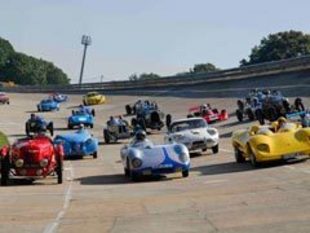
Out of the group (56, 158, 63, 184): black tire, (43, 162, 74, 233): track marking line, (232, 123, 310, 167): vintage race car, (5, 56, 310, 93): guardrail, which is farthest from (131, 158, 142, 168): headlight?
(5, 56, 310, 93): guardrail

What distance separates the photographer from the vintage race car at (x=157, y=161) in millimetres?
21641

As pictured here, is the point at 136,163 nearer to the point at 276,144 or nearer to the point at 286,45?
the point at 276,144

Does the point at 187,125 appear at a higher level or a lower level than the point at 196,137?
higher

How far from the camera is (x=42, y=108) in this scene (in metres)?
79.9

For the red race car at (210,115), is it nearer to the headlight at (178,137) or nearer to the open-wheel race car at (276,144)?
the headlight at (178,137)

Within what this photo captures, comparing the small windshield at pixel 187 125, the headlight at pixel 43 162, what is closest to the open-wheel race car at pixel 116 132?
the small windshield at pixel 187 125

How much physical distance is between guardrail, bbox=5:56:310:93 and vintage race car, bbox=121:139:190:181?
4987 cm

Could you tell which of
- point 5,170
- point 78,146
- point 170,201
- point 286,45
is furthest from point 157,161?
point 286,45

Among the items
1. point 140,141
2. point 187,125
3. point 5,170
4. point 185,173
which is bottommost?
point 5,170

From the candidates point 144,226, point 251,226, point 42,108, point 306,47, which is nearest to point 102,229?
point 144,226

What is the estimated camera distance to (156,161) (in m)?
21.7

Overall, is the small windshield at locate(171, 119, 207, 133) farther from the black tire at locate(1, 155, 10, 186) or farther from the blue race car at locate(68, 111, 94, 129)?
the blue race car at locate(68, 111, 94, 129)

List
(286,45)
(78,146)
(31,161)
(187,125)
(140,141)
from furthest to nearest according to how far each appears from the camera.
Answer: (286,45) < (78,146) < (187,125) < (140,141) < (31,161)

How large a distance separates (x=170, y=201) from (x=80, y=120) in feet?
132
